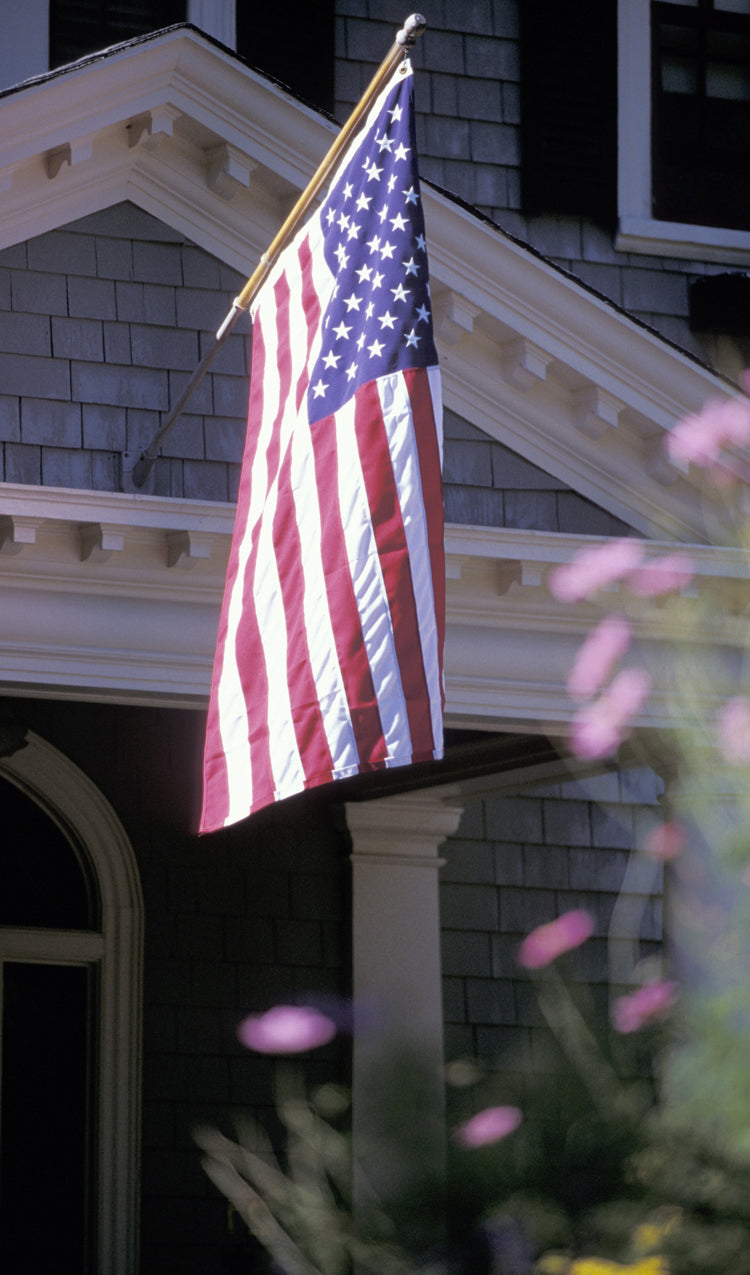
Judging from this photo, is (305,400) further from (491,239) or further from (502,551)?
(491,239)

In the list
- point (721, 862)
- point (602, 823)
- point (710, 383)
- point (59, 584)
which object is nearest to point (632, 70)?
point (710, 383)

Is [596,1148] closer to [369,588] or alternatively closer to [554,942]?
[554,942]

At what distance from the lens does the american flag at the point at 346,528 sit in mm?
5238

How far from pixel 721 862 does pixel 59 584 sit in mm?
5166

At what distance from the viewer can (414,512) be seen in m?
5.34

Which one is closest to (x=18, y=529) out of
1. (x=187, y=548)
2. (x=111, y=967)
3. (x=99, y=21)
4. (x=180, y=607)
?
(x=187, y=548)

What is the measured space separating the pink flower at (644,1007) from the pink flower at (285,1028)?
6029 mm

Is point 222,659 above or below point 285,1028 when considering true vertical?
above

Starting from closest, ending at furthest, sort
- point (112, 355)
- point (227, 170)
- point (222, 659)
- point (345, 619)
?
1. point (345, 619)
2. point (222, 659)
3. point (112, 355)
4. point (227, 170)

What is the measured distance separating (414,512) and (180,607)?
2038 mm

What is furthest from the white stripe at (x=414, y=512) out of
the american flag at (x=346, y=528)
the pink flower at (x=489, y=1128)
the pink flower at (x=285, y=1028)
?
the pink flower at (x=285, y=1028)

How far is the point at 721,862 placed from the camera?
210 centimetres

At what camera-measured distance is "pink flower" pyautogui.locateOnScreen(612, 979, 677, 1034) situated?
216cm

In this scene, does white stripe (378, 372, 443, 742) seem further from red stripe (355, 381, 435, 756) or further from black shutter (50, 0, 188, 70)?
black shutter (50, 0, 188, 70)
